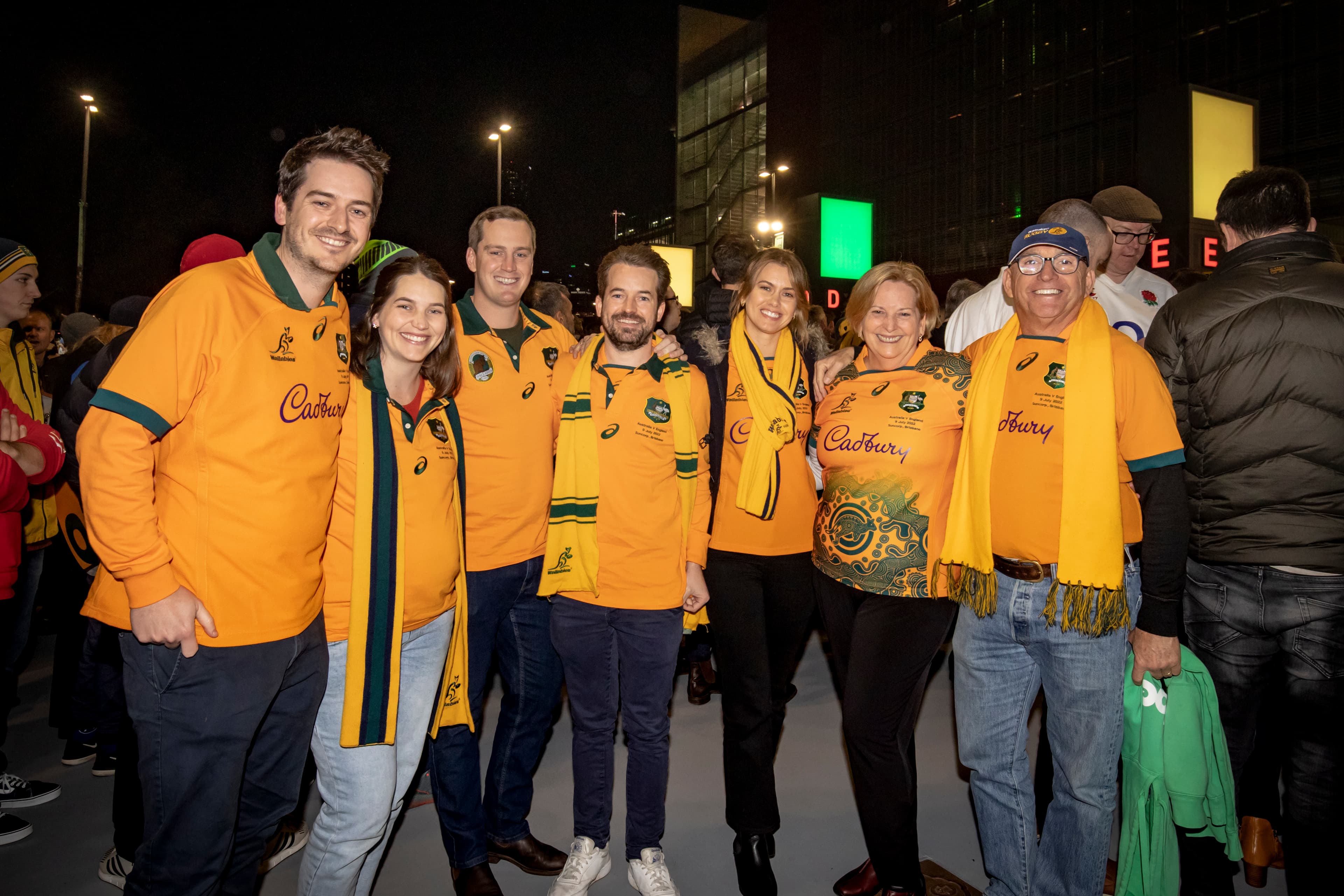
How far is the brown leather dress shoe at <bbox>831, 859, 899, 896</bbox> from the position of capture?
2875 mm

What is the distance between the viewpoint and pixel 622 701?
2.85m

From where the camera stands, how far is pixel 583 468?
9.17ft

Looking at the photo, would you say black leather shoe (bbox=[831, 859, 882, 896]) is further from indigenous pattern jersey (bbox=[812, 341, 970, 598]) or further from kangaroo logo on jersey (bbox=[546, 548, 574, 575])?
kangaroo logo on jersey (bbox=[546, 548, 574, 575])

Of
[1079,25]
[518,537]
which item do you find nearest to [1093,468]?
[518,537]

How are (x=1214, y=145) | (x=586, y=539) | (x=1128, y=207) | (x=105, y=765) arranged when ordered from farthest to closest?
(x=1214, y=145) → (x=105, y=765) → (x=1128, y=207) → (x=586, y=539)

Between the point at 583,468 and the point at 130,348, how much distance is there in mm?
1398

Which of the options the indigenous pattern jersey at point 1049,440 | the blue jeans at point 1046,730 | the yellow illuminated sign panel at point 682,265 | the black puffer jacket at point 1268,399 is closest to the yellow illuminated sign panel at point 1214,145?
the black puffer jacket at point 1268,399

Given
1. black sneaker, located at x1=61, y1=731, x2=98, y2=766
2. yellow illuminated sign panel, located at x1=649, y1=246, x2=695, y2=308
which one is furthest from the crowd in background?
yellow illuminated sign panel, located at x1=649, y1=246, x2=695, y2=308

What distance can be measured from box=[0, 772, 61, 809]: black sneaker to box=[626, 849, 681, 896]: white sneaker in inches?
108

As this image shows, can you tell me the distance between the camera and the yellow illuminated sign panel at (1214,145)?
19.2 feet

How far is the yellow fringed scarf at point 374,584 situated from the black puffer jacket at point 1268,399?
257 centimetres

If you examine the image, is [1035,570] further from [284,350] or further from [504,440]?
[284,350]

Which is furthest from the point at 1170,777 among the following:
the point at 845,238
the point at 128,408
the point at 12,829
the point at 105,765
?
the point at 845,238

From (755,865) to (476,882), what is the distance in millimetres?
1011
